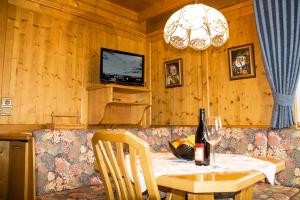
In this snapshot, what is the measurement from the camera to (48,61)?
3064 mm

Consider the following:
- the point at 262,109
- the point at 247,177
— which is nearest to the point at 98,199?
the point at 247,177

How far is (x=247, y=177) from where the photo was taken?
113 centimetres

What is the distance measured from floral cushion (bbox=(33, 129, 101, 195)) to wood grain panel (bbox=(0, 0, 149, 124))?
0.88 m

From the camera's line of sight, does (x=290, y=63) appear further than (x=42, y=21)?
No

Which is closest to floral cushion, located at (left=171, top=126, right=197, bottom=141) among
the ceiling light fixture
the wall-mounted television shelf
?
the wall-mounted television shelf

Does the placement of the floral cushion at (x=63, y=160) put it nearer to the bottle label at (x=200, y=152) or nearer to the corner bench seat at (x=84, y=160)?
the corner bench seat at (x=84, y=160)

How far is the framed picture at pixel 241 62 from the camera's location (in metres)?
2.97

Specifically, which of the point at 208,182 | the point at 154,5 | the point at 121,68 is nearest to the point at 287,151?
the point at 208,182

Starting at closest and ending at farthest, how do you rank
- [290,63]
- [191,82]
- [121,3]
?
[290,63]
[191,82]
[121,3]

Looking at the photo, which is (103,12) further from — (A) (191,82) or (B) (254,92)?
(B) (254,92)

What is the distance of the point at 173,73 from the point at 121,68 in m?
0.76

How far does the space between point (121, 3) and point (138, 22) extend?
437 mm

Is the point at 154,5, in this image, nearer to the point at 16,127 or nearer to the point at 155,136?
the point at 155,136

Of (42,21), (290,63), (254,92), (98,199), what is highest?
(42,21)
